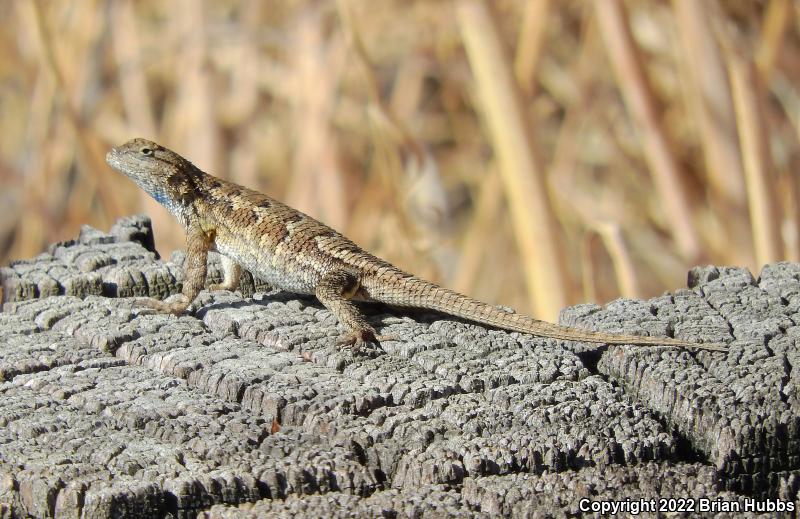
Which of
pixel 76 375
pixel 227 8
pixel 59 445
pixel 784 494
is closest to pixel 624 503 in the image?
pixel 784 494

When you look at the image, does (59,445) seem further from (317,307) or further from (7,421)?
(317,307)

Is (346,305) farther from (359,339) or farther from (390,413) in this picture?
(390,413)

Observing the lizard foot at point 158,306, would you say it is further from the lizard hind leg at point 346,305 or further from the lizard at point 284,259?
the lizard hind leg at point 346,305

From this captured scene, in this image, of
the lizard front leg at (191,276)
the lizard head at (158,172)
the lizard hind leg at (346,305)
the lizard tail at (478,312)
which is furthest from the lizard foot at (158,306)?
the lizard head at (158,172)

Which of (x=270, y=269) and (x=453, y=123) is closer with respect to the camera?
(x=270, y=269)

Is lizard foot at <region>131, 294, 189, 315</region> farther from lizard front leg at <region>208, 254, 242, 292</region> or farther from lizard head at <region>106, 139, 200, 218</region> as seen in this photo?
lizard head at <region>106, 139, 200, 218</region>

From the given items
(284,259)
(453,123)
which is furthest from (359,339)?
(453,123)
